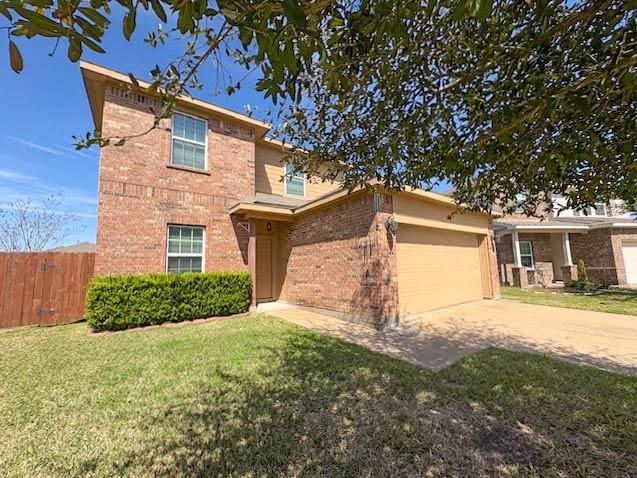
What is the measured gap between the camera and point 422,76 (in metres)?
2.90

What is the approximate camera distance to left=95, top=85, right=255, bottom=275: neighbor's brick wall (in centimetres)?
782

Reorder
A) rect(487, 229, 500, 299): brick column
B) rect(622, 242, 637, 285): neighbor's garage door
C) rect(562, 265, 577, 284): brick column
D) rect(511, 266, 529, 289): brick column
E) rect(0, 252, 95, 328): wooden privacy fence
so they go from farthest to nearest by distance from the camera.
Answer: rect(562, 265, 577, 284): brick column
rect(622, 242, 637, 285): neighbor's garage door
rect(511, 266, 529, 289): brick column
rect(487, 229, 500, 299): brick column
rect(0, 252, 95, 328): wooden privacy fence

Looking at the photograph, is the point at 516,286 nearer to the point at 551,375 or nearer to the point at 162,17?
the point at 551,375

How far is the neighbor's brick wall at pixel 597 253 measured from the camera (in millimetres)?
15203

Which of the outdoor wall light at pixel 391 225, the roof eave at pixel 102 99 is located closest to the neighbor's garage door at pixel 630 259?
the outdoor wall light at pixel 391 225

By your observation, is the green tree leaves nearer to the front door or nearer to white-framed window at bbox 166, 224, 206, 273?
white-framed window at bbox 166, 224, 206, 273

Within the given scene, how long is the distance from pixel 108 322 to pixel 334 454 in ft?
22.2

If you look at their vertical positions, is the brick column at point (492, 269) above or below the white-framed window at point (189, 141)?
below

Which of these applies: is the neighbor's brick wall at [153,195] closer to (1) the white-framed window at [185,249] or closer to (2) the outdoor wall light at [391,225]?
(1) the white-framed window at [185,249]

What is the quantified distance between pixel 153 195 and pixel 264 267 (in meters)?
4.62

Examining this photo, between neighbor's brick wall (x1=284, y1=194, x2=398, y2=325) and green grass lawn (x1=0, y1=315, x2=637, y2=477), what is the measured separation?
2.54 m

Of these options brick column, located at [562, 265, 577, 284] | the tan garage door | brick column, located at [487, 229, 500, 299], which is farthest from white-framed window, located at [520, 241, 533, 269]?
the tan garage door

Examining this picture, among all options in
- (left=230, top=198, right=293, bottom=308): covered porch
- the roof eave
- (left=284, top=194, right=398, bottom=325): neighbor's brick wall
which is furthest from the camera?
(left=230, top=198, right=293, bottom=308): covered porch

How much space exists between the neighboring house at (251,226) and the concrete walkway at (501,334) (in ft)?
2.02
